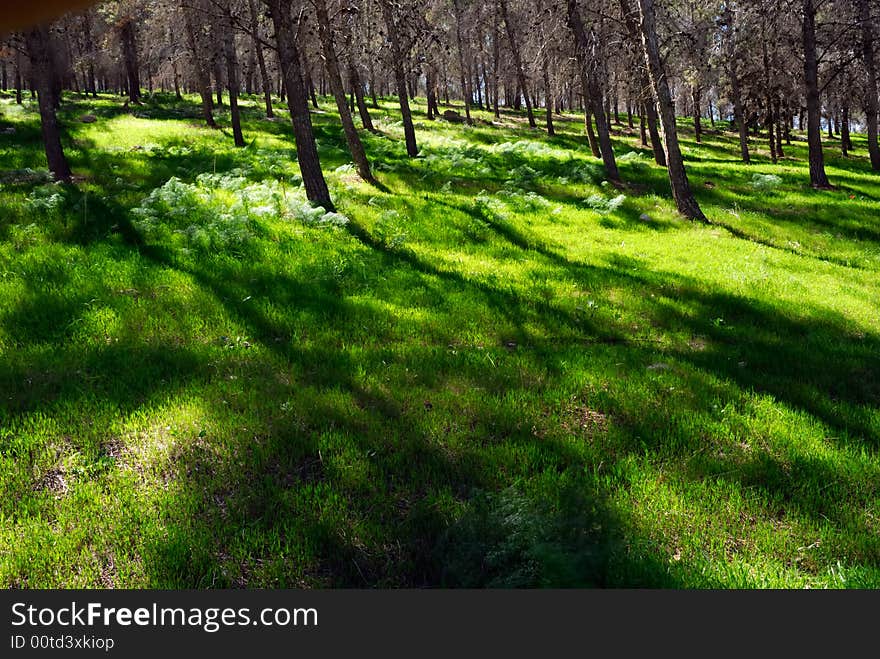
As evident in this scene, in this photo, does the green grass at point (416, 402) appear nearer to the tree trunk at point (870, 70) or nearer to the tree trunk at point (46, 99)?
the tree trunk at point (46, 99)

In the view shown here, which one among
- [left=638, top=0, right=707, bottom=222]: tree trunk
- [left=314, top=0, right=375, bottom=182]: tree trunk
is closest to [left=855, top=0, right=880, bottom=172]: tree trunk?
[left=638, top=0, right=707, bottom=222]: tree trunk

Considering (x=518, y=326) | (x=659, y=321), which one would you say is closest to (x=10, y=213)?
(x=518, y=326)

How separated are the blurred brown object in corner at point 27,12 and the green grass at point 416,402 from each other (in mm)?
3033

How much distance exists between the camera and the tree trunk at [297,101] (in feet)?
34.0

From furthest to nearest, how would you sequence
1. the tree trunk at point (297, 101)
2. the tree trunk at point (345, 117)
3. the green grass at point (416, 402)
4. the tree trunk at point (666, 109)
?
the tree trunk at point (345, 117)
the tree trunk at point (666, 109)
the tree trunk at point (297, 101)
the green grass at point (416, 402)

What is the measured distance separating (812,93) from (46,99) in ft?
76.5

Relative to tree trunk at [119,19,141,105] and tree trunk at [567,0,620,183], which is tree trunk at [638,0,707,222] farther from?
tree trunk at [119,19,141,105]

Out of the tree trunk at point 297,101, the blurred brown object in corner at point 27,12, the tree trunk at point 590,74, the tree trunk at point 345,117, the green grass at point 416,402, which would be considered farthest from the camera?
the tree trunk at point 590,74

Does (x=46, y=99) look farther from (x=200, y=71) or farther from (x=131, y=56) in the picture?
(x=131, y=56)

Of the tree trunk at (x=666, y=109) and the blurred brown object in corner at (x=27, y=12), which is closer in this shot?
the blurred brown object in corner at (x=27, y=12)

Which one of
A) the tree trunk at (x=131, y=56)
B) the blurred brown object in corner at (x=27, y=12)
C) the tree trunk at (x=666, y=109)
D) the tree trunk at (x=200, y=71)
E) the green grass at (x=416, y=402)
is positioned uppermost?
the tree trunk at (x=131, y=56)

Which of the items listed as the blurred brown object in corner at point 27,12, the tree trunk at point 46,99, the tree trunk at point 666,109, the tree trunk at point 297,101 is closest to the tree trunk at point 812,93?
the tree trunk at point 666,109

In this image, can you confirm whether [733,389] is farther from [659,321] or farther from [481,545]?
[481,545]

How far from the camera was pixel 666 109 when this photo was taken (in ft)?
42.1
